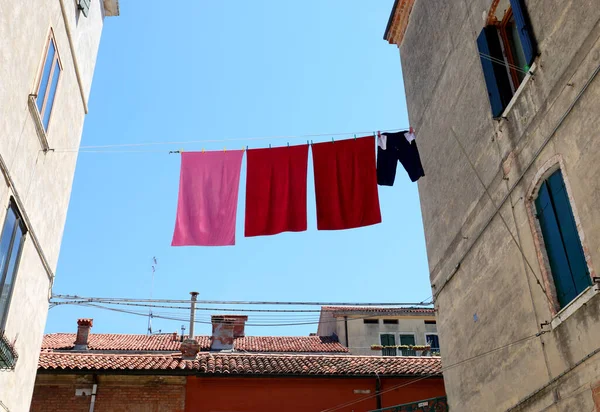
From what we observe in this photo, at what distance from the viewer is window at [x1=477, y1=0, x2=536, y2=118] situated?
30.3ft

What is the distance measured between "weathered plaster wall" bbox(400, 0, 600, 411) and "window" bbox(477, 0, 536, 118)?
0.79ft

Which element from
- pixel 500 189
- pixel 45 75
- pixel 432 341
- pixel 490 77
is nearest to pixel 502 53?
pixel 490 77

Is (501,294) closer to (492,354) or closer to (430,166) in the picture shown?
(492,354)

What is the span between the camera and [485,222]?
9.61 metres

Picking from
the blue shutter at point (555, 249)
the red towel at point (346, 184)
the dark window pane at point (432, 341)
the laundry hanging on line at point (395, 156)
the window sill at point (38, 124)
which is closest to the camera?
the blue shutter at point (555, 249)

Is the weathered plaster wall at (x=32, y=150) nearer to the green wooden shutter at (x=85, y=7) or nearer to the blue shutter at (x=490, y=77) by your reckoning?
the green wooden shutter at (x=85, y=7)

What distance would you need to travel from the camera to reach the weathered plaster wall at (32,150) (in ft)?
26.4

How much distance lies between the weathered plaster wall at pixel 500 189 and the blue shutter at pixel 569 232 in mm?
237

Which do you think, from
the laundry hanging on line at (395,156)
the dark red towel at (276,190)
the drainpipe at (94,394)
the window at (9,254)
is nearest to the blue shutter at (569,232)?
the laundry hanging on line at (395,156)

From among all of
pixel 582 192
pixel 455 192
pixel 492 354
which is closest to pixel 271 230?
pixel 455 192

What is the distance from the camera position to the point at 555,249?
780 cm

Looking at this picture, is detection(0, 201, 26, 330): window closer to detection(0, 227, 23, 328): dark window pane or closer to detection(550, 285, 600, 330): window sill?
detection(0, 227, 23, 328): dark window pane

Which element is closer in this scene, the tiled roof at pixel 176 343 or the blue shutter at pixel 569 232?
the blue shutter at pixel 569 232

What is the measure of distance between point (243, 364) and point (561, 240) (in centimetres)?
1016
